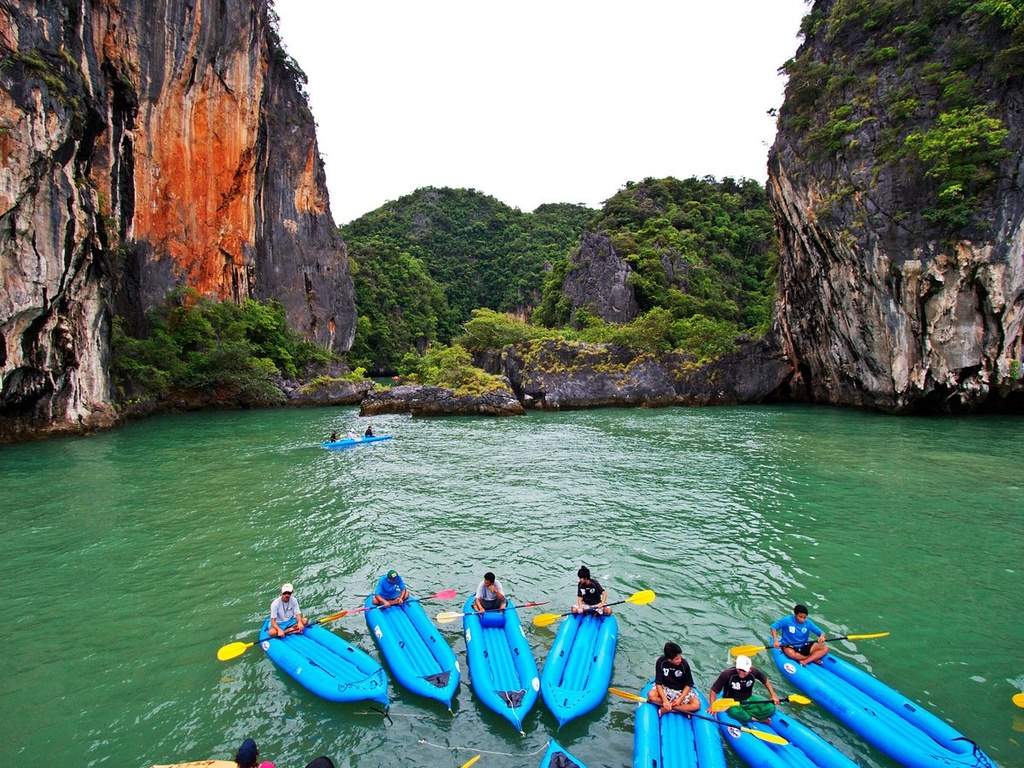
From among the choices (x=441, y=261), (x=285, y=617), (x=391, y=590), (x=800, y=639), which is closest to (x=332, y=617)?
(x=285, y=617)

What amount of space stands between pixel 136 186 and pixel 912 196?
38266 millimetres

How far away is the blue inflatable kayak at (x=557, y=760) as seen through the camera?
412 cm

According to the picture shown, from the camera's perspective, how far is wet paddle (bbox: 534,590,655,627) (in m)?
6.69

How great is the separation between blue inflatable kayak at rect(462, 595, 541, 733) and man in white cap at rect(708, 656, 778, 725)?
5.73 feet

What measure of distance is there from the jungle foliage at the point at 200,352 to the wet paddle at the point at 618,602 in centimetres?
2723

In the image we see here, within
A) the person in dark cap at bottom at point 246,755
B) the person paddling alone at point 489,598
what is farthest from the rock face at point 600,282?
A: the person in dark cap at bottom at point 246,755

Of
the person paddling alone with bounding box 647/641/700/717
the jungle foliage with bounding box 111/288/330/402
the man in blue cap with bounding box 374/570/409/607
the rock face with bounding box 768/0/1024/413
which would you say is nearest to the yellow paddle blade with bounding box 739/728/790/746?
the person paddling alone with bounding box 647/641/700/717

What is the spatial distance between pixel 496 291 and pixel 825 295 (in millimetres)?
52850

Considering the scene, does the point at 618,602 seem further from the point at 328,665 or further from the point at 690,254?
the point at 690,254

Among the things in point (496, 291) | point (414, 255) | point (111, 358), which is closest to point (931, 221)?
point (111, 358)

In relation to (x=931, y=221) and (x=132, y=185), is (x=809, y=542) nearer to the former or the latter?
(x=931, y=221)

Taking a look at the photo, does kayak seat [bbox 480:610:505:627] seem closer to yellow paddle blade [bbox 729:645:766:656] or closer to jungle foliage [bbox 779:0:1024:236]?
yellow paddle blade [bbox 729:645:766:656]

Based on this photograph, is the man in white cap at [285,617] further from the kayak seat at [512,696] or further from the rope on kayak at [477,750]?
the kayak seat at [512,696]

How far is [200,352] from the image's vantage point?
3203 centimetres
